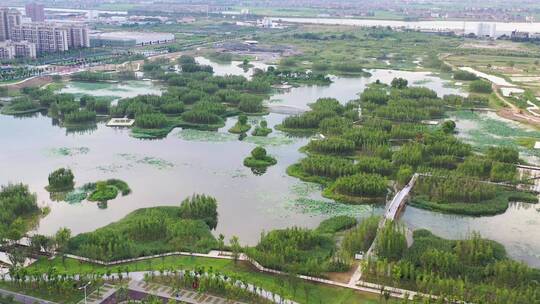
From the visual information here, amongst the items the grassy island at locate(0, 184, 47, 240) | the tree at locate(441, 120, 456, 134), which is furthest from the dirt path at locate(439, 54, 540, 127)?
the grassy island at locate(0, 184, 47, 240)

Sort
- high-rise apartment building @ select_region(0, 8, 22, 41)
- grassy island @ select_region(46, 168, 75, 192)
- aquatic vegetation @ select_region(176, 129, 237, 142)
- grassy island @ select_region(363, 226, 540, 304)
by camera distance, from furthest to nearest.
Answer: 1. high-rise apartment building @ select_region(0, 8, 22, 41)
2. aquatic vegetation @ select_region(176, 129, 237, 142)
3. grassy island @ select_region(46, 168, 75, 192)
4. grassy island @ select_region(363, 226, 540, 304)

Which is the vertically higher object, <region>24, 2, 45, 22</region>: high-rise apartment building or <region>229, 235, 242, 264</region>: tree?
<region>24, 2, 45, 22</region>: high-rise apartment building

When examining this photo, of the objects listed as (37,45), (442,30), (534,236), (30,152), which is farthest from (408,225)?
(442,30)

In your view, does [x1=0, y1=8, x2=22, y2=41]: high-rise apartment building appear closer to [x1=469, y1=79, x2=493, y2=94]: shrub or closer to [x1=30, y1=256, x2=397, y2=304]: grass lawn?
[x1=469, y1=79, x2=493, y2=94]: shrub

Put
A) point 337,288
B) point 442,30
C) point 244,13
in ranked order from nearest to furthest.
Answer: point 337,288 < point 442,30 < point 244,13

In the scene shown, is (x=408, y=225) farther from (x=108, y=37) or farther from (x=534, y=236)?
(x=108, y=37)
